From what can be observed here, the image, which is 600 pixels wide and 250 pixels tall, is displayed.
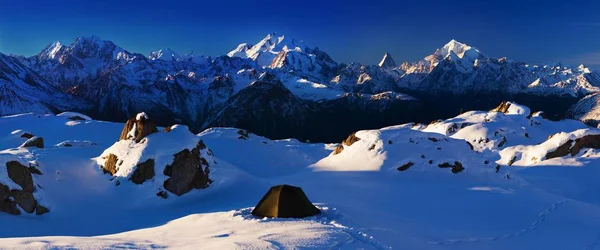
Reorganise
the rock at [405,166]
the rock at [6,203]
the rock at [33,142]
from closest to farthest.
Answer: the rock at [6,203], the rock at [405,166], the rock at [33,142]

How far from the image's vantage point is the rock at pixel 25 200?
88.3ft

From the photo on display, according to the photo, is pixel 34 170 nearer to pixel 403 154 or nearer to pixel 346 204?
pixel 346 204

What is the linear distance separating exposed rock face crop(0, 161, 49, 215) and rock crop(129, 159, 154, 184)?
6.49 metres

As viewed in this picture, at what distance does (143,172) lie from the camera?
3303 centimetres

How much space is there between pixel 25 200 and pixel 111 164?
26.6ft

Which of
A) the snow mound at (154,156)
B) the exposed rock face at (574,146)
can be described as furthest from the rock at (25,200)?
the exposed rock face at (574,146)

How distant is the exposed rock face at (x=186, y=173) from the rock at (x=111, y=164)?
16.4 feet

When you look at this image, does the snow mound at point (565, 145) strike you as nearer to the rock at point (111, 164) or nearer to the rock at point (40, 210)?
the rock at point (111, 164)

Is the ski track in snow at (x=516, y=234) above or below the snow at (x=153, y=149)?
below

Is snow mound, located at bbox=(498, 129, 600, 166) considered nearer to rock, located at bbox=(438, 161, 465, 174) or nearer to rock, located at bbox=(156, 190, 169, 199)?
rock, located at bbox=(438, 161, 465, 174)

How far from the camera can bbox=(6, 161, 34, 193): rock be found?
27.9 m

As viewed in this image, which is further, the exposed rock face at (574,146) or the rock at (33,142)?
the exposed rock face at (574,146)

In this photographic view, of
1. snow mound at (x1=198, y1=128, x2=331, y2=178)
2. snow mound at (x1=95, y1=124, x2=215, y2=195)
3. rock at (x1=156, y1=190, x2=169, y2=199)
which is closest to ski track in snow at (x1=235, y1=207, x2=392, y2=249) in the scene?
rock at (x1=156, y1=190, x2=169, y2=199)

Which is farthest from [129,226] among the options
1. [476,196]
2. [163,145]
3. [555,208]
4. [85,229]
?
[555,208]
